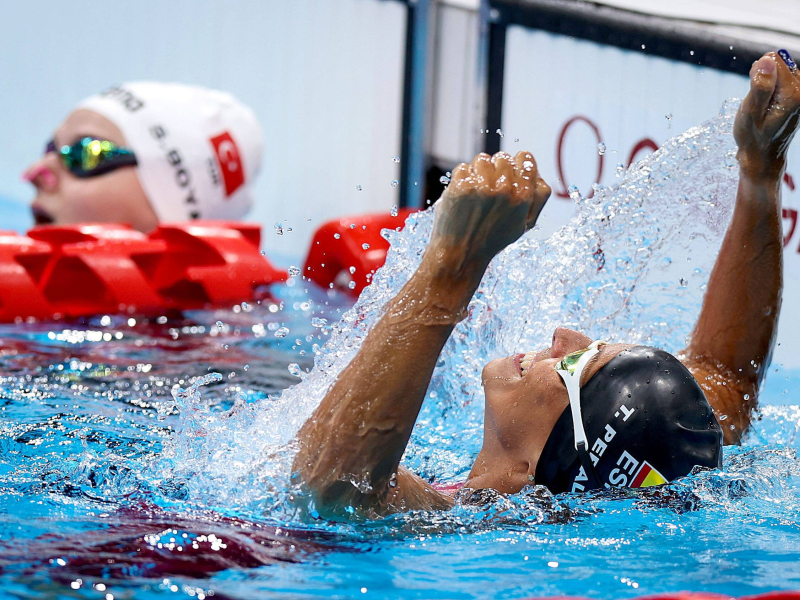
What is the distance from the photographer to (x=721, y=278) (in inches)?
93.2

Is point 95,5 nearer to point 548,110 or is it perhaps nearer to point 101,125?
point 101,125

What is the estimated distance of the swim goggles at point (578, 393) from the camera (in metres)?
1.89

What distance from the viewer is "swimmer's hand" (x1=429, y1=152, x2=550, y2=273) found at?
1575mm

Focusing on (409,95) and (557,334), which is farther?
(409,95)

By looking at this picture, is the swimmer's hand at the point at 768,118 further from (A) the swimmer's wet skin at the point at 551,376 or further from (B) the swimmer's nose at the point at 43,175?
(B) the swimmer's nose at the point at 43,175

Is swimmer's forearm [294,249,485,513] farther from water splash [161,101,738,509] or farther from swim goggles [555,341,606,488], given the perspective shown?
water splash [161,101,738,509]

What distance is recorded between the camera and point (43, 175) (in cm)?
510

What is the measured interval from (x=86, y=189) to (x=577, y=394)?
12.2ft

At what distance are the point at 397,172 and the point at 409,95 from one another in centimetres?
44

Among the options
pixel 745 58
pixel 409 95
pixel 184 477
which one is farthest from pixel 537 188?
pixel 409 95

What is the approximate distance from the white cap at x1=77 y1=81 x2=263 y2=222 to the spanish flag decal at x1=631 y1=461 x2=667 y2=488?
145 inches

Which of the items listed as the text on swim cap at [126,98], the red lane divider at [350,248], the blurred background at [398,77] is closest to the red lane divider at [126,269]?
the red lane divider at [350,248]

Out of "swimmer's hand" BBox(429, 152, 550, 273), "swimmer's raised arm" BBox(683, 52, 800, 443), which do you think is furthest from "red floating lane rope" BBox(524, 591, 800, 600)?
"swimmer's raised arm" BBox(683, 52, 800, 443)

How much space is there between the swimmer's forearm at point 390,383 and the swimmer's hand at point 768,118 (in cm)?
88
